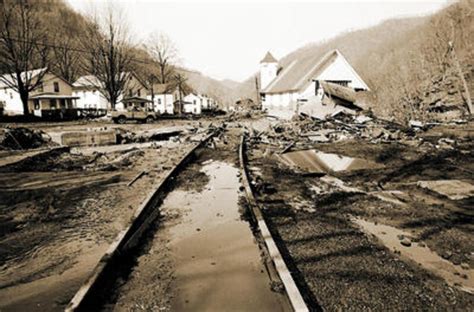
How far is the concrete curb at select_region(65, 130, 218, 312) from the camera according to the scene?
2.88 m

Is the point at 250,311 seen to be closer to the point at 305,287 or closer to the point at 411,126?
the point at 305,287

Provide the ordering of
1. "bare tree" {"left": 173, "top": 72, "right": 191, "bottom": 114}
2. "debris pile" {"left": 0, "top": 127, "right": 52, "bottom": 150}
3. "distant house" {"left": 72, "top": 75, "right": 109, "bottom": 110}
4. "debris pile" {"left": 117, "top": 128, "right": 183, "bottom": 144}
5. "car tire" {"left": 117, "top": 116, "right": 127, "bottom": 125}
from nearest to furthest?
"debris pile" {"left": 0, "top": 127, "right": 52, "bottom": 150}
"debris pile" {"left": 117, "top": 128, "right": 183, "bottom": 144}
"car tire" {"left": 117, "top": 116, "right": 127, "bottom": 125}
"distant house" {"left": 72, "top": 75, "right": 109, "bottom": 110}
"bare tree" {"left": 173, "top": 72, "right": 191, "bottom": 114}

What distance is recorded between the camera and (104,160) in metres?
11.3

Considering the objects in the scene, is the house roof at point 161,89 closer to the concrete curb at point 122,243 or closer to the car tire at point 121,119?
the car tire at point 121,119

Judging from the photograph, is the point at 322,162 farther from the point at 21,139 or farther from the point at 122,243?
the point at 21,139

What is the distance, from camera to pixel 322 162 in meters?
11.0

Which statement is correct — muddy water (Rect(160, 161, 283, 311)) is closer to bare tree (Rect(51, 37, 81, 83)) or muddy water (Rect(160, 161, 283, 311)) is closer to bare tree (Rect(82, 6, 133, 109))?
bare tree (Rect(82, 6, 133, 109))

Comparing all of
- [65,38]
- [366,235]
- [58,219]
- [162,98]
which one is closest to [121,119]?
[58,219]

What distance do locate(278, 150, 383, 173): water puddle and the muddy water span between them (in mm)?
4041

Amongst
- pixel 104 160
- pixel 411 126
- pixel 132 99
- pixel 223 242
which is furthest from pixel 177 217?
pixel 132 99

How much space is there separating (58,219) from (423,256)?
17.3 ft

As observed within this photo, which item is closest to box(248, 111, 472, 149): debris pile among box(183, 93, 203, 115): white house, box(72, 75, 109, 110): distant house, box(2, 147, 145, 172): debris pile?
box(2, 147, 145, 172): debris pile

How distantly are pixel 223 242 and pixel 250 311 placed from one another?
1696 millimetres

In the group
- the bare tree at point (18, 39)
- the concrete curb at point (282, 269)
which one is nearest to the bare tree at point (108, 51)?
the bare tree at point (18, 39)
